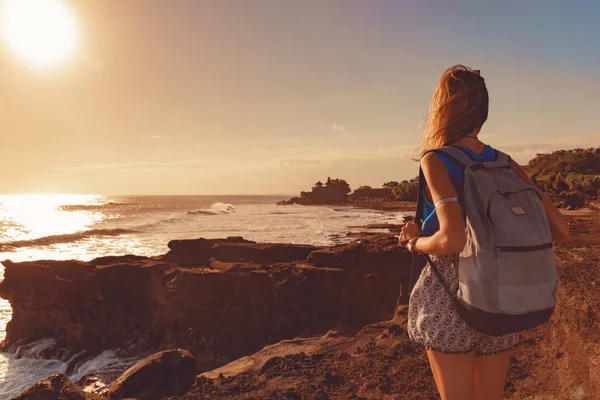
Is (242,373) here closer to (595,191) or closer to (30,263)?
(30,263)

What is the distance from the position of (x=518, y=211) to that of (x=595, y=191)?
1773 inches

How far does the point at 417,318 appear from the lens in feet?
7.32

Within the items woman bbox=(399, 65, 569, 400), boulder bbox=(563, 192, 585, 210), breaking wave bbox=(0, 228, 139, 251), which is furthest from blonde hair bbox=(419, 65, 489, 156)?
breaking wave bbox=(0, 228, 139, 251)

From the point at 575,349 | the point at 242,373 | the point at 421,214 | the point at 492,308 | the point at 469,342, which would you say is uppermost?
the point at 421,214

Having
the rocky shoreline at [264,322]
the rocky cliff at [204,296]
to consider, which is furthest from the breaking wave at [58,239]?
the rocky shoreline at [264,322]

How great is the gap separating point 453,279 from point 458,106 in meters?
0.82

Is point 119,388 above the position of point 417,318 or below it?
below

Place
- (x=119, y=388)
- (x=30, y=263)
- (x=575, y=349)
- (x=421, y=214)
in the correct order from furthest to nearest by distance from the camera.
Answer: (x=30, y=263), (x=119, y=388), (x=575, y=349), (x=421, y=214)

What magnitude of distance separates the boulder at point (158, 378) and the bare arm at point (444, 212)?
6.20m

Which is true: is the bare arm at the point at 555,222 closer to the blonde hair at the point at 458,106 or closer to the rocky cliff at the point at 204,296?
the blonde hair at the point at 458,106

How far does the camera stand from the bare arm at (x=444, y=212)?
6.13 ft

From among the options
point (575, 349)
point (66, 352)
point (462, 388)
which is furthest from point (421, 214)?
point (66, 352)

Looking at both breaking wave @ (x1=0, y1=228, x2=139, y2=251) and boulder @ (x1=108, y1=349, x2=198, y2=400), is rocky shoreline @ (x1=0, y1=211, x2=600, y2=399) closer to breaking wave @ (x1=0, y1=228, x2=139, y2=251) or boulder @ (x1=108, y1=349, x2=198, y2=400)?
boulder @ (x1=108, y1=349, x2=198, y2=400)

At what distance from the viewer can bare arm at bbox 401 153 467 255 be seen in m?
1.87
